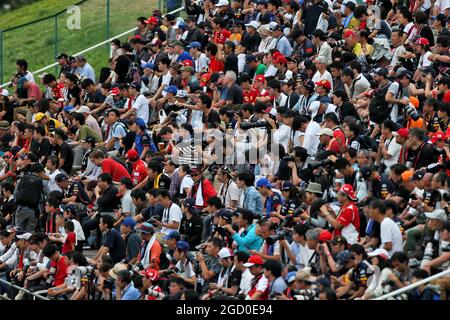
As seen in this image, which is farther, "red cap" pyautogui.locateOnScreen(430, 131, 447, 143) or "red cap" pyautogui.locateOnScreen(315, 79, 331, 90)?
"red cap" pyautogui.locateOnScreen(315, 79, 331, 90)

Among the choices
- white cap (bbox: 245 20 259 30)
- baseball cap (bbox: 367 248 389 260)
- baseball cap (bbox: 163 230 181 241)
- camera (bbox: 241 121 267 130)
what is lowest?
baseball cap (bbox: 367 248 389 260)

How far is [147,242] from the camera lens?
21.2 m

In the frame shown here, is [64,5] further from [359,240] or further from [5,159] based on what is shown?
[359,240]

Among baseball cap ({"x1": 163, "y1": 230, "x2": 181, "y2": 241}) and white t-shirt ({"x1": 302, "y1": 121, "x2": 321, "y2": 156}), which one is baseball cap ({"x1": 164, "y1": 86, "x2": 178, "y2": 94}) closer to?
white t-shirt ({"x1": 302, "y1": 121, "x2": 321, "y2": 156})

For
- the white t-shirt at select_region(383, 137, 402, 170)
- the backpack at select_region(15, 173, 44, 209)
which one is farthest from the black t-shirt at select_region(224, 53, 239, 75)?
the white t-shirt at select_region(383, 137, 402, 170)

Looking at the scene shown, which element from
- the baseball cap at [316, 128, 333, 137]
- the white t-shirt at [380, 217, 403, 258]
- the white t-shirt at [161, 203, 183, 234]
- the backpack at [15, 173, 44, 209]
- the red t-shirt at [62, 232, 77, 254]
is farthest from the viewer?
the backpack at [15, 173, 44, 209]

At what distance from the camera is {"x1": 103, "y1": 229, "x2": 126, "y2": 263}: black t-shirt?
21859 millimetres

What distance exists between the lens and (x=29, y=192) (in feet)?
79.7

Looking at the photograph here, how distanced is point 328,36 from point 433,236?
31.1 feet

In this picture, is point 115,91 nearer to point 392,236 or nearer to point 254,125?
point 254,125

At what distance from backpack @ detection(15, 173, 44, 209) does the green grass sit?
11615 mm

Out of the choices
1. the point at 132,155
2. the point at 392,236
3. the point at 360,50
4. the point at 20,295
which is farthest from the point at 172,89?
the point at 392,236

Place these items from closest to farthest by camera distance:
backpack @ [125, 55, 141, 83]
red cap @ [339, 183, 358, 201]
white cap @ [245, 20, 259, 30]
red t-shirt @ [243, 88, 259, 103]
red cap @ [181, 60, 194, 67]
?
red cap @ [339, 183, 358, 201] < red t-shirt @ [243, 88, 259, 103] < red cap @ [181, 60, 194, 67] < white cap @ [245, 20, 259, 30] < backpack @ [125, 55, 141, 83]

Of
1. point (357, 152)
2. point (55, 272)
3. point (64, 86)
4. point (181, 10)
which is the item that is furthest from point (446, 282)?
point (181, 10)
